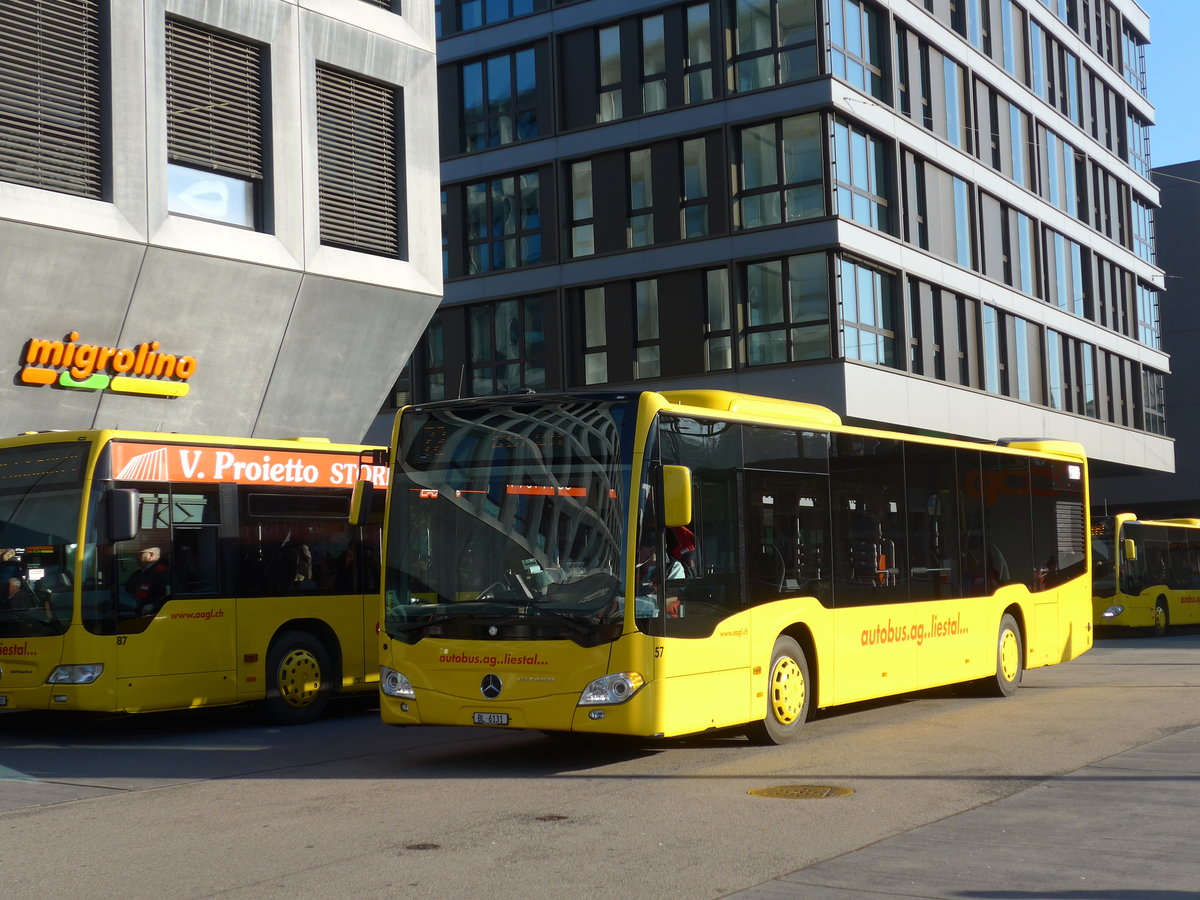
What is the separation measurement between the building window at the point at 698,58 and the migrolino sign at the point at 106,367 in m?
16.8

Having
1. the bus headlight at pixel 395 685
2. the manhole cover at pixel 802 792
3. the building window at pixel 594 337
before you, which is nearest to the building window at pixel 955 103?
the building window at pixel 594 337

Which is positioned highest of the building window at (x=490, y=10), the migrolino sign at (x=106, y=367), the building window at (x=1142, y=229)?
the building window at (x=490, y=10)

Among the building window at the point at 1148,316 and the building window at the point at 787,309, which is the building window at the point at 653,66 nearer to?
the building window at the point at 787,309

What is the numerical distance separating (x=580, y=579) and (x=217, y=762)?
384 centimetres

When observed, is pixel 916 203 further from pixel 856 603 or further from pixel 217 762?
pixel 217 762

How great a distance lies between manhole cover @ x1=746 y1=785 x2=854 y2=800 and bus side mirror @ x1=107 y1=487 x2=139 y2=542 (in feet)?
20.6

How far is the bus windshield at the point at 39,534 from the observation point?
13680mm

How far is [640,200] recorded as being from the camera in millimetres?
34938

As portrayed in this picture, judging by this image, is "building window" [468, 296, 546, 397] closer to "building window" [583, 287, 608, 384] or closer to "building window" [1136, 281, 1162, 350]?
"building window" [583, 287, 608, 384]

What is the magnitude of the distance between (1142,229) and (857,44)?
22.7 metres

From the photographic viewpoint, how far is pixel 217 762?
12.4 m

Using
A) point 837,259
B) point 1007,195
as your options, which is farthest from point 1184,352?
point 837,259

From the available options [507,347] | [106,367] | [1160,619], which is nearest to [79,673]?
[106,367]

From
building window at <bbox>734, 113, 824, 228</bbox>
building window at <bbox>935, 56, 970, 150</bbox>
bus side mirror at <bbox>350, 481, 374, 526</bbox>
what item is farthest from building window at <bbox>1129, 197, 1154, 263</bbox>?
bus side mirror at <bbox>350, 481, 374, 526</bbox>
